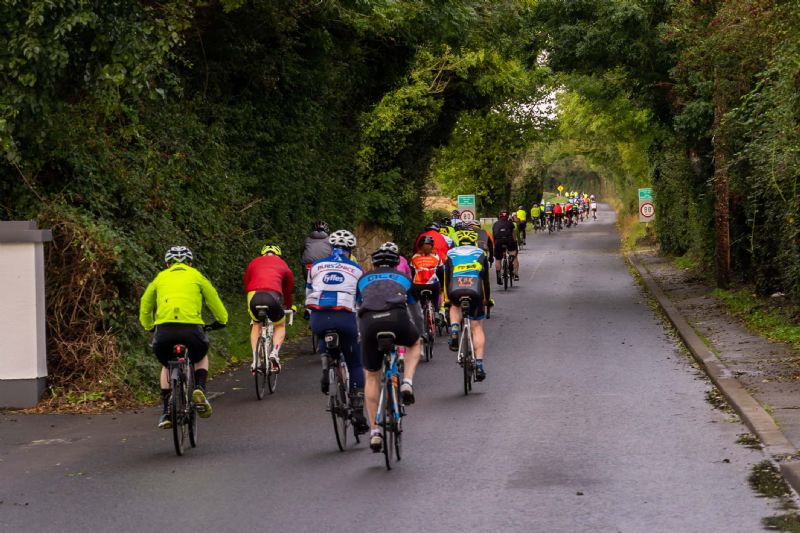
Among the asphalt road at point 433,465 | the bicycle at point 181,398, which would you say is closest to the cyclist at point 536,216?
the asphalt road at point 433,465

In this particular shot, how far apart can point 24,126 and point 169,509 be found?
649 cm

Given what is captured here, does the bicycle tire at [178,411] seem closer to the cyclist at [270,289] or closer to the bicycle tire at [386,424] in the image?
the bicycle tire at [386,424]

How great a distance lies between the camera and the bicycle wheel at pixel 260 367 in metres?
13.9

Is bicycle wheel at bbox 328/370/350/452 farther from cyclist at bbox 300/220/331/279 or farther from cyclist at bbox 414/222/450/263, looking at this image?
cyclist at bbox 414/222/450/263

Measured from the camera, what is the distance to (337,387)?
1038cm

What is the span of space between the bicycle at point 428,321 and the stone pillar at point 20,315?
5.56 meters

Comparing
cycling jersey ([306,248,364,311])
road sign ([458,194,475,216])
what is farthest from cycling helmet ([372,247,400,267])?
road sign ([458,194,475,216])

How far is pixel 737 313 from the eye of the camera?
2159cm

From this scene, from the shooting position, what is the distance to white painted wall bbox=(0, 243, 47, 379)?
42.9 feet

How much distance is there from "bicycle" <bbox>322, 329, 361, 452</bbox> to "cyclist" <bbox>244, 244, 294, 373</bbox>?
3.46 m

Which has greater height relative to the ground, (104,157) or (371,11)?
(371,11)

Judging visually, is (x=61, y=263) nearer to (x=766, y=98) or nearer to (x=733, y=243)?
(x=766, y=98)

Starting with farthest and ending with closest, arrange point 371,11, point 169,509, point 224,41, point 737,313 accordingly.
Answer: point 737,313, point 224,41, point 371,11, point 169,509

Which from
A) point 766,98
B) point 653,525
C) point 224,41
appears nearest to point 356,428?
point 653,525
